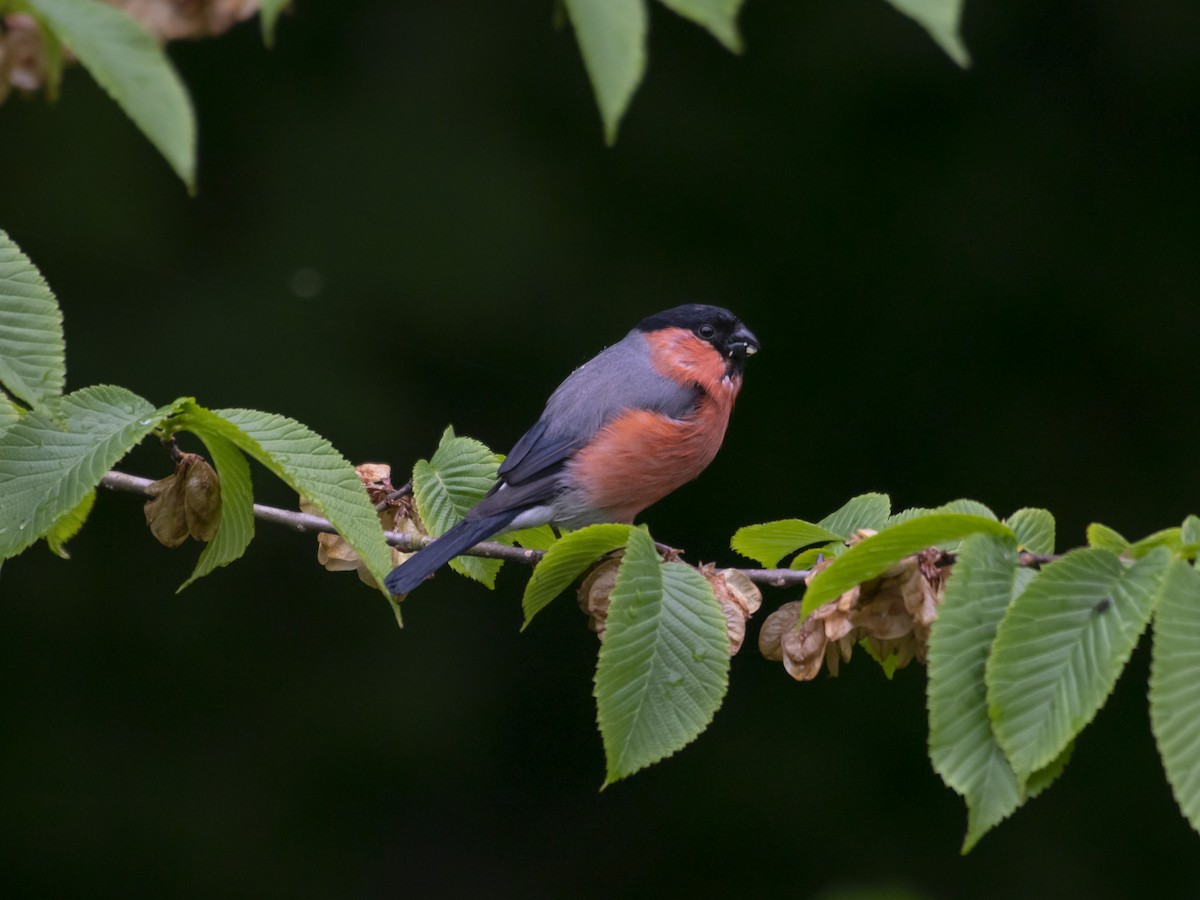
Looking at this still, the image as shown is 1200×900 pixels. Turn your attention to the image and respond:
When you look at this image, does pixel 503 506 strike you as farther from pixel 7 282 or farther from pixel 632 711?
pixel 7 282

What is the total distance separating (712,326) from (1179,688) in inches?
88.6

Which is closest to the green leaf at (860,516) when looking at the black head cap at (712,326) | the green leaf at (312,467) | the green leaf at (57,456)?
the green leaf at (312,467)

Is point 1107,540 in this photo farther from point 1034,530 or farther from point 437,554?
point 437,554

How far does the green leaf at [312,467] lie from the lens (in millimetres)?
1541

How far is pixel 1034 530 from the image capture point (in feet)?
5.72

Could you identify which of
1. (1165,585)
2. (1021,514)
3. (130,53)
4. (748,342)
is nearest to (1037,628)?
(1165,585)

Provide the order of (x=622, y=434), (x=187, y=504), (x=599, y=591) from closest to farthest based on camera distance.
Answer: (x=187, y=504), (x=599, y=591), (x=622, y=434)

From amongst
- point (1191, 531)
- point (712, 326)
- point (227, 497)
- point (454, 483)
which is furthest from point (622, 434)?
point (1191, 531)

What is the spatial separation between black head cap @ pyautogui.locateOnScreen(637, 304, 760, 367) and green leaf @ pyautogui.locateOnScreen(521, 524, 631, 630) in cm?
168

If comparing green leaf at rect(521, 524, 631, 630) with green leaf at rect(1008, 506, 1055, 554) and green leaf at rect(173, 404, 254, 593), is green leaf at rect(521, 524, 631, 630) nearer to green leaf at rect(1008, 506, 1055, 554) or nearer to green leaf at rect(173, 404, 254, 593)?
green leaf at rect(173, 404, 254, 593)

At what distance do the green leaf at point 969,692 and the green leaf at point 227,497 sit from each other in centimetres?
89

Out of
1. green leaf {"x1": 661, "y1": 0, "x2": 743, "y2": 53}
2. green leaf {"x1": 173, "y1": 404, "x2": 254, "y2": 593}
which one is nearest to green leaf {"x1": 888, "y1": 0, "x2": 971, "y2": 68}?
green leaf {"x1": 661, "y1": 0, "x2": 743, "y2": 53}

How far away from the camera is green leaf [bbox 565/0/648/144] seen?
95 cm

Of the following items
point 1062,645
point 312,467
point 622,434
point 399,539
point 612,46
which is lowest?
point 622,434
